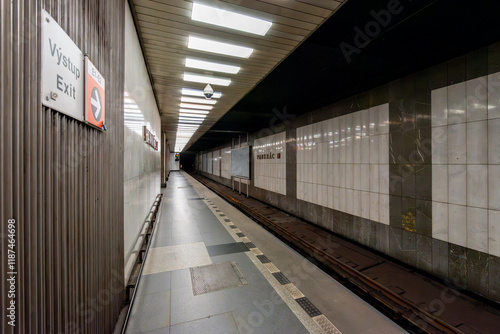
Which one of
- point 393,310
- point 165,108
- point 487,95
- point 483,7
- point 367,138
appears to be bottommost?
point 393,310

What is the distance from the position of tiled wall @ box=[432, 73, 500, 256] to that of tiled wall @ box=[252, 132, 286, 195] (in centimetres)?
436

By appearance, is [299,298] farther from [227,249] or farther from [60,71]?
[60,71]

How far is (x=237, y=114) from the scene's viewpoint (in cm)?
650

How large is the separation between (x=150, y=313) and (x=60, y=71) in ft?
7.68

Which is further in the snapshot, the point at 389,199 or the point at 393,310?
the point at 389,199

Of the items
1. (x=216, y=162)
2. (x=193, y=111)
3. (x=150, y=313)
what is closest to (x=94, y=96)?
(x=150, y=313)

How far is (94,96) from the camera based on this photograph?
143 centimetres

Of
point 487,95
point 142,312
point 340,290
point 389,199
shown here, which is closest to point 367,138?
point 389,199

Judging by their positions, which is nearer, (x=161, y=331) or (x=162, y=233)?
(x=161, y=331)

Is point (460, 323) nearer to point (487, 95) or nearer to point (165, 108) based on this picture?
point (487, 95)

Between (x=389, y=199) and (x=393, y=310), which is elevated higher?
(x=389, y=199)

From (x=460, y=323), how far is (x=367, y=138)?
2.83m

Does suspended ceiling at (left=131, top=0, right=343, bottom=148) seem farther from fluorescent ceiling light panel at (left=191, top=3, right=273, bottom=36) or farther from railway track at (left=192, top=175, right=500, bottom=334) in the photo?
railway track at (left=192, top=175, right=500, bottom=334)

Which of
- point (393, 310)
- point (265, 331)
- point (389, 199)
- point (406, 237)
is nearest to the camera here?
point (265, 331)
